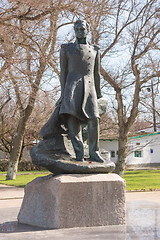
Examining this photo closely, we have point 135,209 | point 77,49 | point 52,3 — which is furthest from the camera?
point 52,3

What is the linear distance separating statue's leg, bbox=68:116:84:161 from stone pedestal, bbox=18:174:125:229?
514mm

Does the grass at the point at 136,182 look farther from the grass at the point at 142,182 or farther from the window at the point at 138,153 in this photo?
the window at the point at 138,153

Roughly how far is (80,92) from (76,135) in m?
0.77

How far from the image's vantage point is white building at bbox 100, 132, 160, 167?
3981 cm

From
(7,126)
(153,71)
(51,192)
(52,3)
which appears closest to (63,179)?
(51,192)

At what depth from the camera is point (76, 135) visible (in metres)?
6.79

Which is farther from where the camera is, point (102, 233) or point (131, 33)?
point (131, 33)

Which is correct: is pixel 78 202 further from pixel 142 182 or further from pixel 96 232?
pixel 142 182

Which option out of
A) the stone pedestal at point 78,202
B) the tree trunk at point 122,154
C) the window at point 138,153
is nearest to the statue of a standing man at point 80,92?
the stone pedestal at point 78,202

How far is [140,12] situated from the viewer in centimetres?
1917

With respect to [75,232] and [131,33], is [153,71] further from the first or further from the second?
[75,232]

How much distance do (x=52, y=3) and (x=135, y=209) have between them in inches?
268

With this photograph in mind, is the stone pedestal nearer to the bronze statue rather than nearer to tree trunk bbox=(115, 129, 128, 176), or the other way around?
the bronze statue

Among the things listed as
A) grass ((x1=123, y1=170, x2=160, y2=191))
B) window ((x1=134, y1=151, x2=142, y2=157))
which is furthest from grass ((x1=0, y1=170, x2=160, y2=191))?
window ((x1=134, y1=151, x2=142, y2=157))
